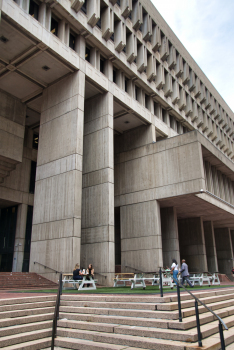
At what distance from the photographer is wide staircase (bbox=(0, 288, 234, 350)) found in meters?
6.12

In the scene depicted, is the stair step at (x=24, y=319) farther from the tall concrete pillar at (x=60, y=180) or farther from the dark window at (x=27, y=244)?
the dark window at (x=27, y=244)

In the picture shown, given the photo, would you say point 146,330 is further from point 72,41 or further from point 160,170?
point 72,41

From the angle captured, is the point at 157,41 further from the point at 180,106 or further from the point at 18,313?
the point at 18,313

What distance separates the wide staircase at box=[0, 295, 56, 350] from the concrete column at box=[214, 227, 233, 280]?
32.4 m

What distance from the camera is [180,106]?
1275 inches

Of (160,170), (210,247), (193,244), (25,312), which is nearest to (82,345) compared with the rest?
(25,312)

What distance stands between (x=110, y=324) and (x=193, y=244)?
24428mm

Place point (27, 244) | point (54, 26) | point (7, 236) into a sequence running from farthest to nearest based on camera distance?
point (7, 236), point (27, 244), point (54, 26)

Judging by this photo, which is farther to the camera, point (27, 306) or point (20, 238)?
point (20, 238)

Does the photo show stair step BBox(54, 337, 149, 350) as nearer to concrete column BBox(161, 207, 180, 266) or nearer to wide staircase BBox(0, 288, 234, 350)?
wide staircase BBox(0, 288, 234, 350)

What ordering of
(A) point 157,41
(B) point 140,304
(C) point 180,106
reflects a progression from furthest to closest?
(C) point 180,106
(A) point 157,41
(B) point 140,304

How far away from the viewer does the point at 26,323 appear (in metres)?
7.54

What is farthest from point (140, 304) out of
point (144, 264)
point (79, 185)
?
point (144, 264)

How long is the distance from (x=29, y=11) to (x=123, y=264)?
1995 cm
